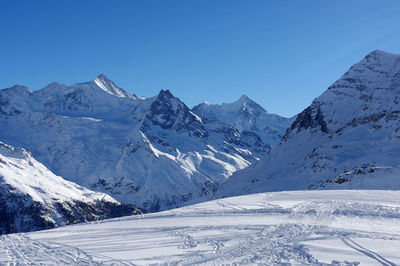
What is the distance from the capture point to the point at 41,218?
5610 inches

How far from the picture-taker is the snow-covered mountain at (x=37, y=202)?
464ft

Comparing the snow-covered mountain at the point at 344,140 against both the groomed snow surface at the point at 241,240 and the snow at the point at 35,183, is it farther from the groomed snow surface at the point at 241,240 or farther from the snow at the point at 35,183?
the snow at the point at 35,183

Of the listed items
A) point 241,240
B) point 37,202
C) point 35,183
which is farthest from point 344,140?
point 35,183

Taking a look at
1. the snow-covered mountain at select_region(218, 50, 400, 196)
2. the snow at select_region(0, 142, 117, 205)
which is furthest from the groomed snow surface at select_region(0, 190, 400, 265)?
the snow at select_region(0, 142, 117, 205)

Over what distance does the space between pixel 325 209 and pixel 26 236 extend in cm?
2209

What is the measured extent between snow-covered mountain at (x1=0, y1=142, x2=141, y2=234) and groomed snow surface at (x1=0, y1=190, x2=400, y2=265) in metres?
137

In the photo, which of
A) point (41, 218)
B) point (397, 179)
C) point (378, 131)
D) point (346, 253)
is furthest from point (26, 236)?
point (41, 218)

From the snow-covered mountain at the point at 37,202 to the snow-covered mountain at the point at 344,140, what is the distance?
83101 mm

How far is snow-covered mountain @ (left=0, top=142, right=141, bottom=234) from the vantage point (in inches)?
5571

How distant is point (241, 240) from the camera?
1791 centimetres

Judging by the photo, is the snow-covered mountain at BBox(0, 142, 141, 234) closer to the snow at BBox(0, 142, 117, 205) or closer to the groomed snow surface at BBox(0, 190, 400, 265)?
the snow at BBox(0, 142, 117, 205)

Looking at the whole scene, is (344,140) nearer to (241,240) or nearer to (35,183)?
(241,240)

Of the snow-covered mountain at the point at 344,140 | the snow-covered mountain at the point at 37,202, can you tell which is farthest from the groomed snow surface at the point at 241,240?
the snow-covered mountain at the point at 37,202

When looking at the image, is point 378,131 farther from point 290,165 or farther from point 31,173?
point 31,173
